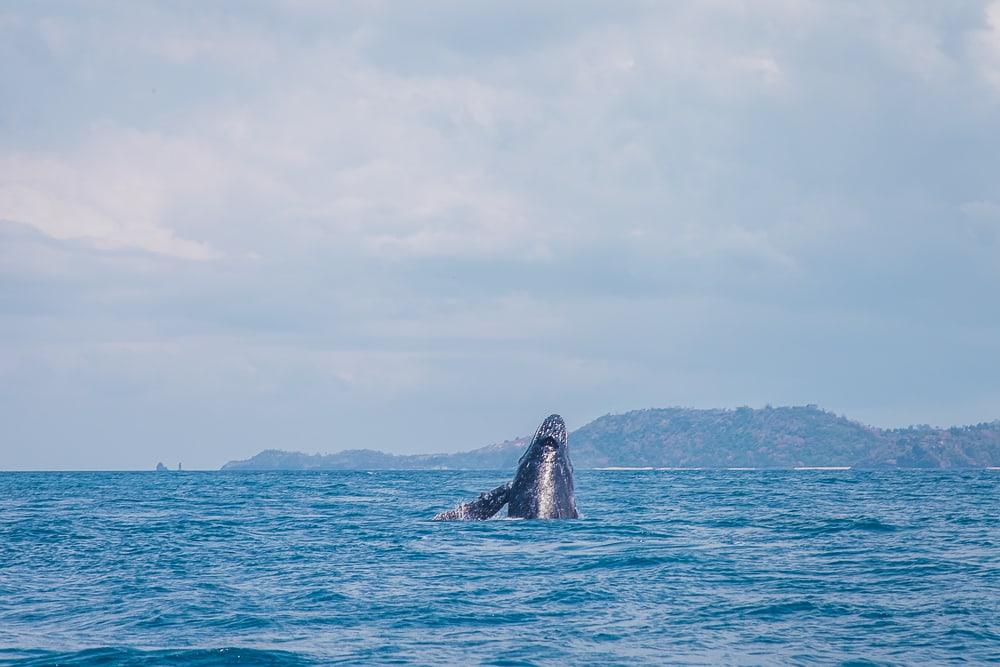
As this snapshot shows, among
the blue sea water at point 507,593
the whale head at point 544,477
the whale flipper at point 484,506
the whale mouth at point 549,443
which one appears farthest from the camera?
the whale flipper at point 484,506

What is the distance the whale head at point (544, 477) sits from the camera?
946 inches

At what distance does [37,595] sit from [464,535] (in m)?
9.26

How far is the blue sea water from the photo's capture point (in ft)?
35.7

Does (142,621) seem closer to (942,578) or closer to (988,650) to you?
(988,650)

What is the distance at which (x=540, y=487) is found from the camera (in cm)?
2462

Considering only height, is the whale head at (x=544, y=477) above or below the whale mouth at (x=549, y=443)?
below

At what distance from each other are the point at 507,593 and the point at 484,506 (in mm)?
10691

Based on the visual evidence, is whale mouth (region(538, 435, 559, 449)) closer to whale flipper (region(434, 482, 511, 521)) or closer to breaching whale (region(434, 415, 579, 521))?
breaching whale (region(434, 415, 579, 521))

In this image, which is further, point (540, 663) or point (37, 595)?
point (37, 595)

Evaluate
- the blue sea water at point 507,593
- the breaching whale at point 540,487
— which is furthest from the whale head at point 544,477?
the blue sea water at point 507,593

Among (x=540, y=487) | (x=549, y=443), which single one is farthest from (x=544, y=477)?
(x=549, y=443)

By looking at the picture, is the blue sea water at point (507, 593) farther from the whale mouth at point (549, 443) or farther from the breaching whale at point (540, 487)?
the whale mouth at point (549, 443)

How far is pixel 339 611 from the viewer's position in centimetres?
1312

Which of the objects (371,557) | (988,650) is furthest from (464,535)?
(988,650)
